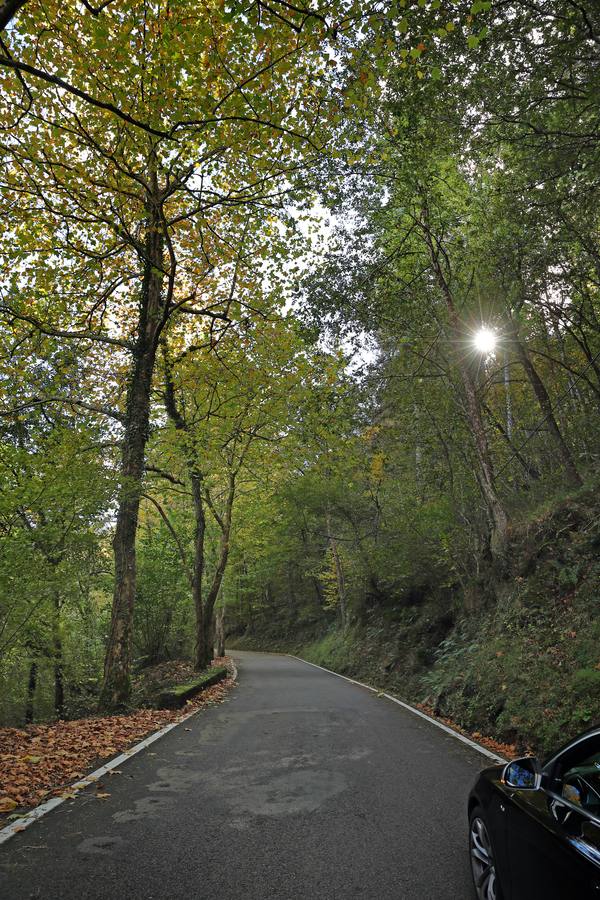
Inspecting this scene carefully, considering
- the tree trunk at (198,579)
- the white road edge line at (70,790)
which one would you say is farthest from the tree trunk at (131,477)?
the tree trunk at (198,579)

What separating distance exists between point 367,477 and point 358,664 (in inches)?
296

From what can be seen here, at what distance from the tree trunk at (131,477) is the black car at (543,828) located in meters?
8.44

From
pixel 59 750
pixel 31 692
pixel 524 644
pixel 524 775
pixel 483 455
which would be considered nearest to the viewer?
pixel 524 775

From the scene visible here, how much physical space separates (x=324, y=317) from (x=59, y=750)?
11.1 meters

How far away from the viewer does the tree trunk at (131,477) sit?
33.2 feet

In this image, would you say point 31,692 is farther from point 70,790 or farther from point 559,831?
point 559,831

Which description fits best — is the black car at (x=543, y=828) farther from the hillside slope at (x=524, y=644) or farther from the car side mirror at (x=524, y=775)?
the hillside slope at (x=524, y=644)

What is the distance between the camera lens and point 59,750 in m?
6.54

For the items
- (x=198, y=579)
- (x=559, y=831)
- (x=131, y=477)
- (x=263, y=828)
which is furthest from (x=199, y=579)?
(x=559, y=831)

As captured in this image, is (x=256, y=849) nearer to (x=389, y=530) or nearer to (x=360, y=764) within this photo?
(x=360, y=764)

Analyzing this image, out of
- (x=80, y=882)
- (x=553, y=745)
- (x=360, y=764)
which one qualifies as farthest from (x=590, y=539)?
(x=80, y=882)

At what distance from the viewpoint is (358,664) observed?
20.8 meters

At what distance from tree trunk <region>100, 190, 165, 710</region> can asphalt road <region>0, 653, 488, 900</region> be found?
10.4ft

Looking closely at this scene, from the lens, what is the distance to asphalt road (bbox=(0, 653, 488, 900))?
330 centimetres
